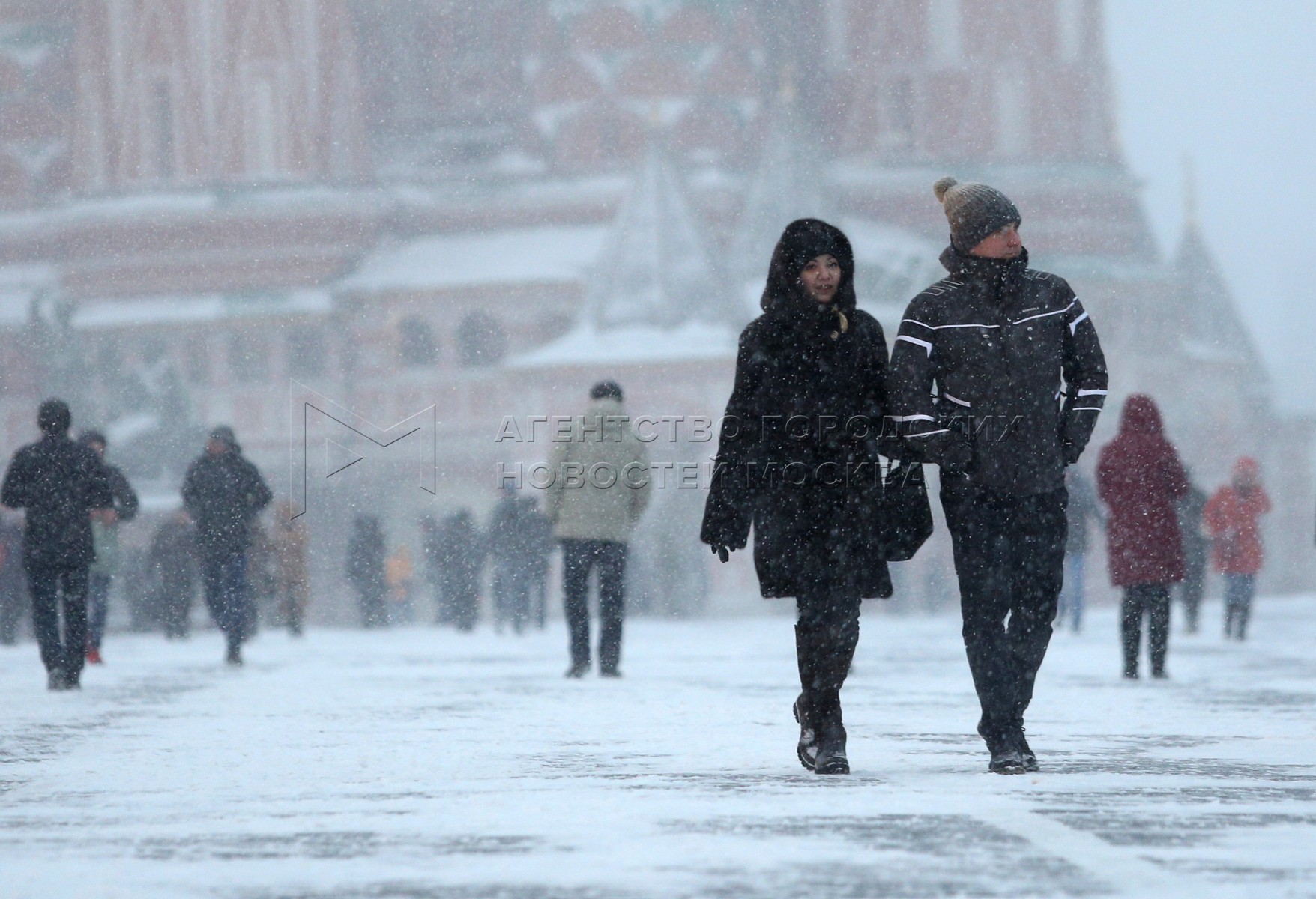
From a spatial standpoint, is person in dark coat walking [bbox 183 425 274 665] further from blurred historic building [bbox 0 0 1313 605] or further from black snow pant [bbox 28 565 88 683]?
blurred historic building [bbox 0 0 1313 605]

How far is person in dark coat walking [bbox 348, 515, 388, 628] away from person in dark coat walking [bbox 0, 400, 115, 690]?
53.2ft

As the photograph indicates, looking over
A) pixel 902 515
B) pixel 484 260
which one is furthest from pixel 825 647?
pixel 484 260

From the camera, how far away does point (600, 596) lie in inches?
498

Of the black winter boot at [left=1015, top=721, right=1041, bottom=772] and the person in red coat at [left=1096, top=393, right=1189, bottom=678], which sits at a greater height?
the person in red coat at [left=1096, top=393, right=1189, bottom=678]

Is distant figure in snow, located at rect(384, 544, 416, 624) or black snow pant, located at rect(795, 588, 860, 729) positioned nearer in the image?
black snow pant, located at rect(795, 588, 860, 729)

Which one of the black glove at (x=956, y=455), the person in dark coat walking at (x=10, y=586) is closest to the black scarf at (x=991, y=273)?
the black glove at (x=956, y=455)

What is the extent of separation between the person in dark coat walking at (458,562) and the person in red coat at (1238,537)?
9.29m

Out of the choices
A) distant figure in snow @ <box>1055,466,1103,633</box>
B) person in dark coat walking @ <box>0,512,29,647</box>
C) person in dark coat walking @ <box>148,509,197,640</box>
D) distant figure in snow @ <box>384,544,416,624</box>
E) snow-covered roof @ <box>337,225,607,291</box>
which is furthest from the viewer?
snow-covered roof @ <box>337,225,607,291</box>

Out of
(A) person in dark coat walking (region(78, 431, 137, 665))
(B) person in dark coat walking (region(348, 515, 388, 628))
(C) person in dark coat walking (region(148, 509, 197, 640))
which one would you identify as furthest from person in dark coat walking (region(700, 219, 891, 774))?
(B) person in dark coat walking (region(348, 515, 388, 628))

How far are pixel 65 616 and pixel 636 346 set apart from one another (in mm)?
34857

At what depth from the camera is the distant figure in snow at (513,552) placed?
2408cm

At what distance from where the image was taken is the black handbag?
22.2 feet

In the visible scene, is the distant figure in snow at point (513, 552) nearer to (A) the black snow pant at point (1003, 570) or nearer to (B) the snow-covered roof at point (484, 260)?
(A) the black snow pant at point (1003, 570)

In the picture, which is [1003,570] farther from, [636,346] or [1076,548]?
[636,346]
